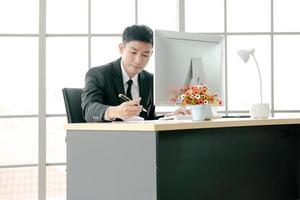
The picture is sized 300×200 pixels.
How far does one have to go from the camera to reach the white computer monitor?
97.7 inches

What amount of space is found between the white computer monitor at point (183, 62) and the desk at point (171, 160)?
0.39 metres

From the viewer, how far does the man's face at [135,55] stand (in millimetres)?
2756

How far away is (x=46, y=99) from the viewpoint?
4.17 m

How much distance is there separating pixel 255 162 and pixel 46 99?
2337 millimetres

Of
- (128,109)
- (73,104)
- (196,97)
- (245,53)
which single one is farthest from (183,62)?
(73,104)

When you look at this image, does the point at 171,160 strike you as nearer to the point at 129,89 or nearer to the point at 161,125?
the point at 161,125

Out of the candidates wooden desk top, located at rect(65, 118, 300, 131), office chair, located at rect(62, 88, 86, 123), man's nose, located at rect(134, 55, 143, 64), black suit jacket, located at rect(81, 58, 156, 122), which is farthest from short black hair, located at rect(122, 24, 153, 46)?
wooden desk top, located at rect(65, 118, 300, 131)

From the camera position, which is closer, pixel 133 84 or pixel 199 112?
pixel 199 112

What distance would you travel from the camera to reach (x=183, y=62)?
8.39 feet

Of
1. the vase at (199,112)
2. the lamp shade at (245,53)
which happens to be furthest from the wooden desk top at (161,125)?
the lamp shade at (245,53)

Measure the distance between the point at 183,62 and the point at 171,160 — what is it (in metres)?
0.73

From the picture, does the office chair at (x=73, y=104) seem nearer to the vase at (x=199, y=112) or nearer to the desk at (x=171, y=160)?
the desk at (x=171, y=160)

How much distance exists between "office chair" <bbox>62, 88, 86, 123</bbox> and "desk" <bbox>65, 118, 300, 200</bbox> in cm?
60

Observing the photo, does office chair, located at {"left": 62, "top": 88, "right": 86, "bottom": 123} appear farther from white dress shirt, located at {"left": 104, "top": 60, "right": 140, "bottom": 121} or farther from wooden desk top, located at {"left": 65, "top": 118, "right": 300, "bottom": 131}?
wooden desk top, located at {"left": 65, "top": 118, "right": 300, "bottom": 131}
